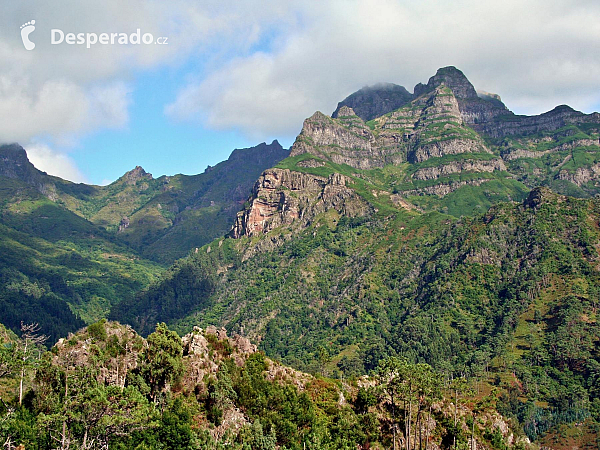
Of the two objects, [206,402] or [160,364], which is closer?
[160,364]

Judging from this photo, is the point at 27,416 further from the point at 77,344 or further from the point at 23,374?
the point at 77,344

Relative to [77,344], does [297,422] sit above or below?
below

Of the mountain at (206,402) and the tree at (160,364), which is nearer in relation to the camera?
the mountain at (206,402)

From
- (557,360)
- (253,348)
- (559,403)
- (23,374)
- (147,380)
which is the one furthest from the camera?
(557,360)

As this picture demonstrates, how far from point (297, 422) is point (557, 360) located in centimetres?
14127

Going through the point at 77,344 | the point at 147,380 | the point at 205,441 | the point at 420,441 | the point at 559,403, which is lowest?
the point at 559,403

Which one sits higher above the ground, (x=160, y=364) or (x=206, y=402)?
(x=160, y=364)

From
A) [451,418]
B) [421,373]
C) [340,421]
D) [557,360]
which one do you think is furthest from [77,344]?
[557,360]

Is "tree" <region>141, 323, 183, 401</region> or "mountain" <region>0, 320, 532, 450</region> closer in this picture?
"mountain" <region>0, 320, 532, 450</region>

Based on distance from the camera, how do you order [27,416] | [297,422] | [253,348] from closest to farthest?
[27,416] < [297,422] < [253,348]

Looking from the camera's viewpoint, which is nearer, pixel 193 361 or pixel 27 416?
pixel 27 416

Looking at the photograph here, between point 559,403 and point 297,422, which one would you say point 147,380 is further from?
point 559,403

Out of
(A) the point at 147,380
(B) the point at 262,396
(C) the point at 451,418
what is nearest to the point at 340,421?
(B) the point at 262,396

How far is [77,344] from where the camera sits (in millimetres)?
80062
